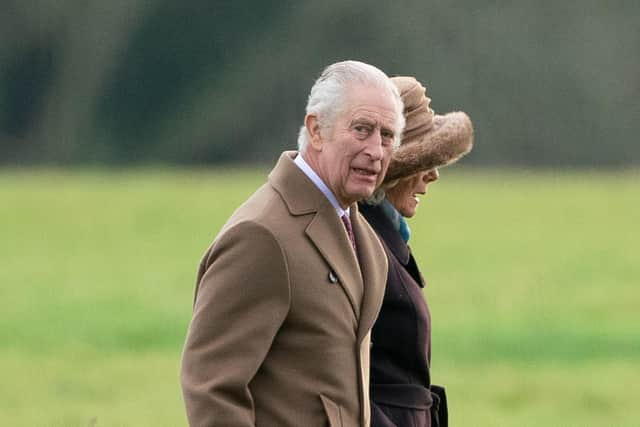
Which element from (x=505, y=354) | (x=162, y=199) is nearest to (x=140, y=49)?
(x=162, y=199)

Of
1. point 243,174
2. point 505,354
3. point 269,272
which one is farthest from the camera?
point 243,174

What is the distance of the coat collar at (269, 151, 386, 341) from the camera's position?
4367mm

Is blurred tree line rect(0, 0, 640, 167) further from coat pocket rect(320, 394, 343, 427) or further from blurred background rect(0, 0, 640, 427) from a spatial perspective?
coat pocket rect(320, 394, 343, 427)

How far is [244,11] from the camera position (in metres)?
61.4

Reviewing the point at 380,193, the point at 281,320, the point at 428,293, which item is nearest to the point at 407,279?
the point at 380,193

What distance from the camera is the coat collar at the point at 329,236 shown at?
437 cm

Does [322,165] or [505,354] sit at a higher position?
[322,165]

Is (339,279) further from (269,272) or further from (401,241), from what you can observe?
(401,241)

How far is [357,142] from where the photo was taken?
4.37 meters

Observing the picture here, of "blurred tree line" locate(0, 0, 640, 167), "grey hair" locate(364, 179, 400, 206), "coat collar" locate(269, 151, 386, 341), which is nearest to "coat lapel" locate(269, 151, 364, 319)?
"coat collar" locate(269, 151, 386, 341)

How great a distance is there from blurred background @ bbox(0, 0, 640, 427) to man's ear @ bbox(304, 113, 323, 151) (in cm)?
629

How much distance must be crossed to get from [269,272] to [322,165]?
34 cm

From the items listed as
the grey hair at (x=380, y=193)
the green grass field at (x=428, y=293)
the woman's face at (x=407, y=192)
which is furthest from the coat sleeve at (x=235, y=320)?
the green grass field at (x=428, y=293)

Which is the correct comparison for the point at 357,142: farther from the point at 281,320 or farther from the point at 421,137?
the point at 421,137
